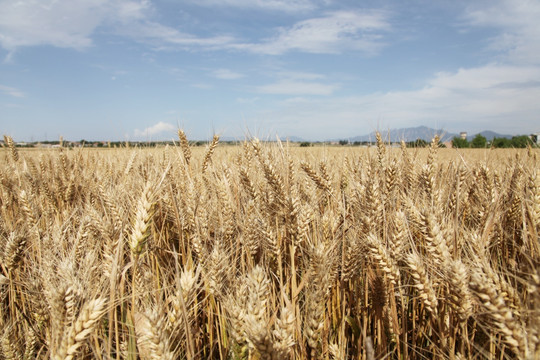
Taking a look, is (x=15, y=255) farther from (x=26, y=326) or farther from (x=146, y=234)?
(x=146, y=234)

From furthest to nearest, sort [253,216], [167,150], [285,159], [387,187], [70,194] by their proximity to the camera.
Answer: [167,150] < [70,194] < [387,187] < [253,216] < [285,159]

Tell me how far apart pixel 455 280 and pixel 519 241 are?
1492 millimetres

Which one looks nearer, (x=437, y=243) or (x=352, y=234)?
(x=437, y=243)

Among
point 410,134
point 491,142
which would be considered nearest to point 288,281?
point 410,134

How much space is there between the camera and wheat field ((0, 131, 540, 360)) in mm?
1032

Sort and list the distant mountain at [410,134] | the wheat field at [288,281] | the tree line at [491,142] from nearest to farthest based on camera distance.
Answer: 1. the wheat field at [288,281]
2. the distant mountain at [410,134]
3. the tree line at [491,142]

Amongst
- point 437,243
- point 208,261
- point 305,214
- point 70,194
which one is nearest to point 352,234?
point 305,214

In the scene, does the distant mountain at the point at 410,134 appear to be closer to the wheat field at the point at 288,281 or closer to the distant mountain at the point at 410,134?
the distant mountain at the point at 410,134

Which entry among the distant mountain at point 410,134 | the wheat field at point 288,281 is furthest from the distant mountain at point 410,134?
the wheat field at point 288,281

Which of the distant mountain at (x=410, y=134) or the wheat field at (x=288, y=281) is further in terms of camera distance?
the distant mountain at (x=410, y=134)

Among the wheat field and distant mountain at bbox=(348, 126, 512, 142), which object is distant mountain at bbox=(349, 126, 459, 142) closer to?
distant mountain at bbox=(348, 126, 512, 142)

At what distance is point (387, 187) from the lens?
2.10 m

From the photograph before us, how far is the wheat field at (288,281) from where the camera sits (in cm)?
103

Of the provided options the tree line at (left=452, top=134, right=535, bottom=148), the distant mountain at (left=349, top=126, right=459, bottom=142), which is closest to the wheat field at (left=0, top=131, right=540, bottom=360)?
Result: the distant mountain at (left=349, top=126, right=459, bottom=142)
